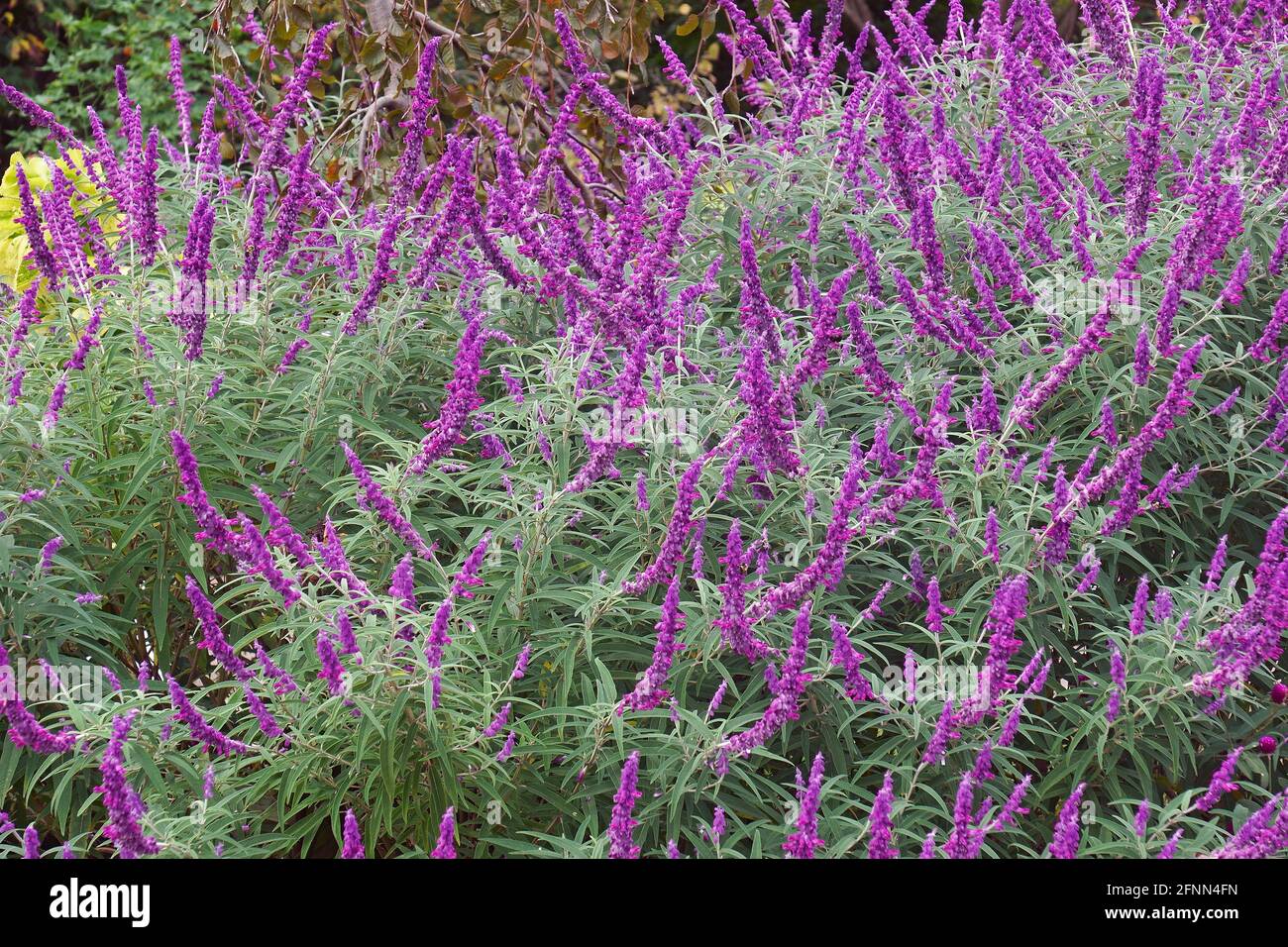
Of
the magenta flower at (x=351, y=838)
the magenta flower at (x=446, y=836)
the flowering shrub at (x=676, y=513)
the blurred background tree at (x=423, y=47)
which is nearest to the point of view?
the magenta flower at (x=446, y=836)

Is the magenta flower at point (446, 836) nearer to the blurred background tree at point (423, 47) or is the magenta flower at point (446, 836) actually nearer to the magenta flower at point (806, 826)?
the magenta flower at point (806, 826)

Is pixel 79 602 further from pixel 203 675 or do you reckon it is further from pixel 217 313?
pixel 217 313

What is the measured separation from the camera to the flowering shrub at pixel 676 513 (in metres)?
2.82

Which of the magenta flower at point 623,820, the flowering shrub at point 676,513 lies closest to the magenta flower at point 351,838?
the flowering shrub at point 676,513

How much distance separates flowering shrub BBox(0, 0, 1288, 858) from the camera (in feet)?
9.26

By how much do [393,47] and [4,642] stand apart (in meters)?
3.67

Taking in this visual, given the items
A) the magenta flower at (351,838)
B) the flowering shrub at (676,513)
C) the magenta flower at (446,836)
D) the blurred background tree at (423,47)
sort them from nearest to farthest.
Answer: the magenta flower at (446,836) → the magenta flower at (351,838) → the flowering shrub at (676,513) → the blurred background tree at (423,47)

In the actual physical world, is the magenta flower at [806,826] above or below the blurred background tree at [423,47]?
below

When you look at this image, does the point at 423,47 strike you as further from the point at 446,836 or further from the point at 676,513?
the point at 446,836

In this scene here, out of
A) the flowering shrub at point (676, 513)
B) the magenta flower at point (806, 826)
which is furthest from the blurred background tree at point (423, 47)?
the magenta flower at point (806, 826)

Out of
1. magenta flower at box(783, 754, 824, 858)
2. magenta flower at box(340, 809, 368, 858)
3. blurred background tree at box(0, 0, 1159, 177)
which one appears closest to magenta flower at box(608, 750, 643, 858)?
magenta flower at box(783, 754, 824, 858)

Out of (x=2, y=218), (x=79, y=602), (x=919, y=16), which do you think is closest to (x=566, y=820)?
(x=79, y=602)

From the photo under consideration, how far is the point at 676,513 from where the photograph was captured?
9.23 ft

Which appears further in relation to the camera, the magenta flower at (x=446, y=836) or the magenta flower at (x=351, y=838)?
the magenta flower at (x=351, y=838)
